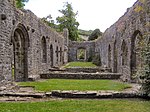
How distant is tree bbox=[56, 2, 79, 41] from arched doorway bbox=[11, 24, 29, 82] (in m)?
34.4

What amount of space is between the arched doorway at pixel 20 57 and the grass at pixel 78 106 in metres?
6.95

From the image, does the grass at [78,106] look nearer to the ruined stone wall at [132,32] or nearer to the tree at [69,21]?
the ruined stone wall at [132,32]

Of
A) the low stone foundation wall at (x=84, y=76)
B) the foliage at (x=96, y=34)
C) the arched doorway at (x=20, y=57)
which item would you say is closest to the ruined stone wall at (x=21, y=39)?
the arched doorway at (x=20, y=57)

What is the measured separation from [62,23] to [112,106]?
44459 mm

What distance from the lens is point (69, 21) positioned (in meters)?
51.1

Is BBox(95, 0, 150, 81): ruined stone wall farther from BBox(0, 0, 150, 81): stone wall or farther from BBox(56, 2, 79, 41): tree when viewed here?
BBox(56, 2, 79, 41): tree

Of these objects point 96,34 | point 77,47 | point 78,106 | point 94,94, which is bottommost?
point 78,106

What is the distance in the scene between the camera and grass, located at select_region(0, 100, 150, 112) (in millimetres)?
7180

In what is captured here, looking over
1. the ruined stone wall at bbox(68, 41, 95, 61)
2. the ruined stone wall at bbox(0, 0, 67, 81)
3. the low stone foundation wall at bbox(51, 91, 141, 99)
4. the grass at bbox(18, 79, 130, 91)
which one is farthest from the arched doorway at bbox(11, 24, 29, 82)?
the ruined stone wall at bbox(68, 41, 95, 61)

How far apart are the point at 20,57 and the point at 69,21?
36.9 meters

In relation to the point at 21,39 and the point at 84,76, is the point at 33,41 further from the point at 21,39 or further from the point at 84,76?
the point at 84,76

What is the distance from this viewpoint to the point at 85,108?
7379 millimetres

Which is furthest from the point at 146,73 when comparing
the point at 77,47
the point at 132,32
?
the point at 77,47

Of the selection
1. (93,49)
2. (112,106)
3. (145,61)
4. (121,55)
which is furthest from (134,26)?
(93,49)
